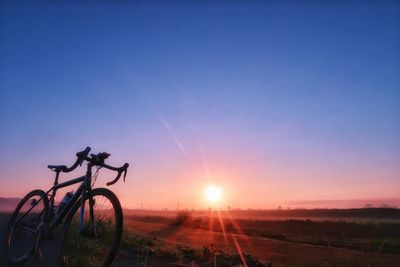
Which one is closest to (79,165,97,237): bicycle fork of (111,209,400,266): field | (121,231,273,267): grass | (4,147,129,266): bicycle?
(4,147,129,266): bicycle

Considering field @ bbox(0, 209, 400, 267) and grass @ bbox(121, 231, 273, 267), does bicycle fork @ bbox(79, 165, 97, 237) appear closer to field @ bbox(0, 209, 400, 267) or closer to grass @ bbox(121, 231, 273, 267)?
field @ bbox(0, 209, 400, 267)

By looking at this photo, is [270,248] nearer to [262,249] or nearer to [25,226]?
[262,249]

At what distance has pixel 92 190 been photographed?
22.7 ft

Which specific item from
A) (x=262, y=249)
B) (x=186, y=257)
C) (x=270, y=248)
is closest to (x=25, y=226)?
(x=186, y=257)

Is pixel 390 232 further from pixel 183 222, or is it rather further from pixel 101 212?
pixel 101 212

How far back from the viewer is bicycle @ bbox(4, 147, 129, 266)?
6.76 metres

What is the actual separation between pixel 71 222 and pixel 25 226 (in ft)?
6.26

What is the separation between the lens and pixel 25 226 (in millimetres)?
8539

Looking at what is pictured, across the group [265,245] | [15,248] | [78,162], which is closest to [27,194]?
[15,248]

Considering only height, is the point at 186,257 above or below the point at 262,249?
below

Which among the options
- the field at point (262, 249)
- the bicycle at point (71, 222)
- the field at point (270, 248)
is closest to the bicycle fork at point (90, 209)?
the bicycle at point (71, 222)

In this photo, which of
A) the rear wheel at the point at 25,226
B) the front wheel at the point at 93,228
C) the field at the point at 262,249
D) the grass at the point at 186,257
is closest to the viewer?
the front wheel at the point at 93,228

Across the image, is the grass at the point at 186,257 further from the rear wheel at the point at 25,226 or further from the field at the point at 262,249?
the rear wheel at the point at 25,226

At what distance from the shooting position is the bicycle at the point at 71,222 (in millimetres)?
6758
